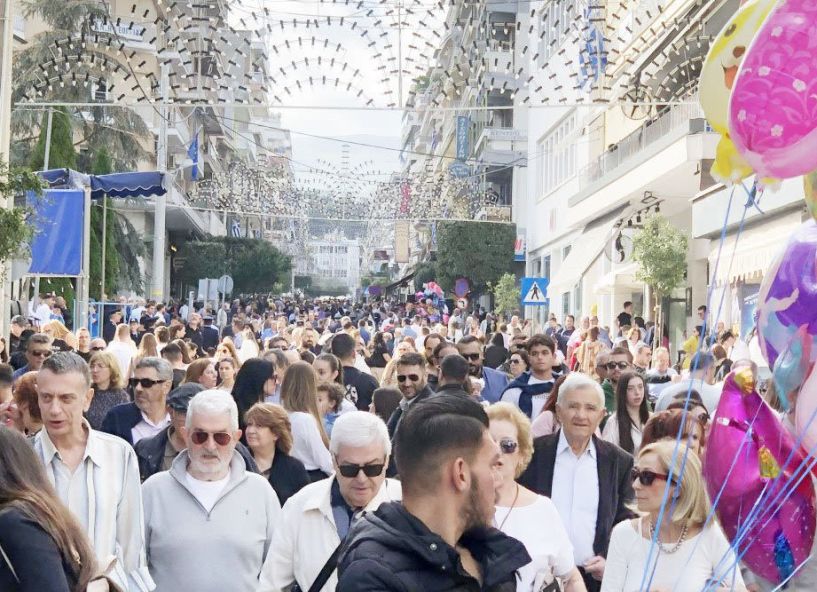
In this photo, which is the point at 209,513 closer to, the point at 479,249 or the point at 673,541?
the point at 673,541

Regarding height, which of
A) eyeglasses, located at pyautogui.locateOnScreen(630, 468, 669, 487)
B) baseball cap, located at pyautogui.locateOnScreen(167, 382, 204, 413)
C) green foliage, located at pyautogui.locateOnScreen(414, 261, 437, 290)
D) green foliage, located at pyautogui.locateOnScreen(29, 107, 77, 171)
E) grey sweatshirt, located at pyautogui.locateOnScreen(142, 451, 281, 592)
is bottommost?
grey sweatshirt, located at pyautogui.locateOnScreen(142, 451, 281, 592)

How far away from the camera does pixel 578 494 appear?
638 cm

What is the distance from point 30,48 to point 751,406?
131 ft

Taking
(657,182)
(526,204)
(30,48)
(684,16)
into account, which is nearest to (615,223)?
(657,182)

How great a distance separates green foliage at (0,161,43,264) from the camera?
1397 centimetres

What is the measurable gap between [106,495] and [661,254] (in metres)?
24.2

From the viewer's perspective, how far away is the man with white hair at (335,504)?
488 cm

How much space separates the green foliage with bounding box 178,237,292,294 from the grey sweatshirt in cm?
6437

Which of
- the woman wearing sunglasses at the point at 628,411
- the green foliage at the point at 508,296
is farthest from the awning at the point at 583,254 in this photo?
the woman wearing sunglasses at the point at 628,411

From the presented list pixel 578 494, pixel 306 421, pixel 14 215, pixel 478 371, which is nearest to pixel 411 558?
pixel 578 494

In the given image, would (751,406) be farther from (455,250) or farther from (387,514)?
(455,250)

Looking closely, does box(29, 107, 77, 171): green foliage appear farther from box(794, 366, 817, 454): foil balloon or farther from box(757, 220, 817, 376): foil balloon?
box(794, 366, 817, 454): foil balloon

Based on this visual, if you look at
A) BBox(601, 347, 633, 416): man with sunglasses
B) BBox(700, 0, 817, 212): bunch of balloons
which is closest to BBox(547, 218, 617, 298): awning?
BBox(601, 347, 633, 416): man with sunglasses

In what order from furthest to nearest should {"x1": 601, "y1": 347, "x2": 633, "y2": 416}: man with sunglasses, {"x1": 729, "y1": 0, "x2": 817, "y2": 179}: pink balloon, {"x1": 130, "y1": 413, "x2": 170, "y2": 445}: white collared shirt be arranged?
{"x1": 601, "y1": 347, "x2": 633, "y2": 416}: man with sunglasses
{"x1": 130, "y1": 413, "x2": 170, "y2": 445}: white collared shirt
{"x1": 729, "y1": 0, "x2": 817, "y2": 179}: pink balloon
